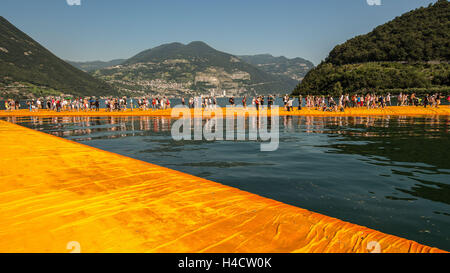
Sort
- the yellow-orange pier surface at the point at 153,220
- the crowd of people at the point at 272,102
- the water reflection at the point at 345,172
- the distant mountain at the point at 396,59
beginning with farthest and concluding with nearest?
the distant mountain at the point at 396,59 < the crowd of people at the point at 272,102 < the water reflection at the point at 345,172 < the yellow-orange pier surface at the point at 153,220

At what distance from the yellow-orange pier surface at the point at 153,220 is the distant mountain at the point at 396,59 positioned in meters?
127

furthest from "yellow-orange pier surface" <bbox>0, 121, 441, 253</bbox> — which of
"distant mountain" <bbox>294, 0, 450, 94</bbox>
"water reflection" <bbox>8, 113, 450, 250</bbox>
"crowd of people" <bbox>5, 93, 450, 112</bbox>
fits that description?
"distant mountain" <bbox>294, 0, 450, 94</bbox>

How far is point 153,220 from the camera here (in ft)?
13.0

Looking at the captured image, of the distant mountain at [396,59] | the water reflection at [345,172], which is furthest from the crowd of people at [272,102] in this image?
the distant mountain at [396,59]

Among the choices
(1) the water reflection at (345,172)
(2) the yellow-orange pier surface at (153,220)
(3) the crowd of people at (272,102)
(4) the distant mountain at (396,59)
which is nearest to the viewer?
(2) the yellow-orange pier surface at (153,220)

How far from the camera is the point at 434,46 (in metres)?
137

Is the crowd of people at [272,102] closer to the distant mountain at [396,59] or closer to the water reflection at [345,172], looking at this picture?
the water reflection at [345,172]

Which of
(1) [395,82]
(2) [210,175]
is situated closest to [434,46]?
(1) [395,82]

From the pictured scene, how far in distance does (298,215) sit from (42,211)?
369cm

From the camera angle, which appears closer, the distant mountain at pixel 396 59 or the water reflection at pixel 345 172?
the water reflection at pixel 345 172

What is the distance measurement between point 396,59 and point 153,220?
169 meters

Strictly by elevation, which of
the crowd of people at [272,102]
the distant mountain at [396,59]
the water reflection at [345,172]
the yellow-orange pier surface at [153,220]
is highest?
the distant mountain at [396,59]

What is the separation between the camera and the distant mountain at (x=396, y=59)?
122 m
